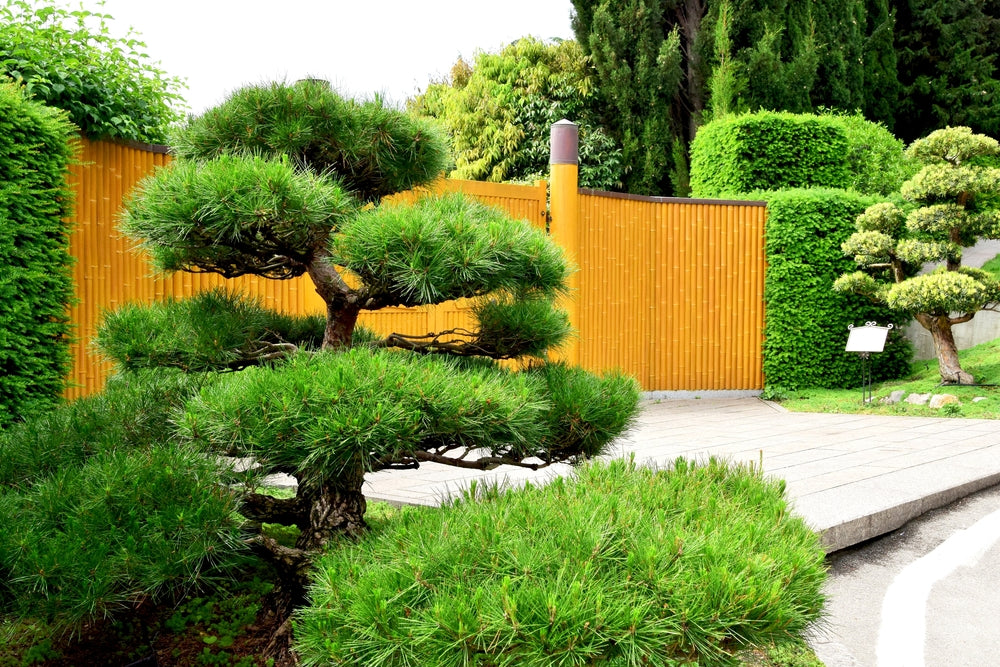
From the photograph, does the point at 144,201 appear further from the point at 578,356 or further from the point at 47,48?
the point at 578,356

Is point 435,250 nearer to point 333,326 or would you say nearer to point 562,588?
point 333,326

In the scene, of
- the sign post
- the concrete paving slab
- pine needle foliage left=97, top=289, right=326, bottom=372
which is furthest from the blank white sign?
pine needle foliage left=97, top=289, right=326, bottom=372

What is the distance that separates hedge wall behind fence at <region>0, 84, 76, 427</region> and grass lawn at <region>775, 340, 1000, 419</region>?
7117 millimetres

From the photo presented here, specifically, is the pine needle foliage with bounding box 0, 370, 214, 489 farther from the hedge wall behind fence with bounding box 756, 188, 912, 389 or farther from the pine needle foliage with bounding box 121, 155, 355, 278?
the hedge wall behind fence with bounding box 756, 188, 912, 389

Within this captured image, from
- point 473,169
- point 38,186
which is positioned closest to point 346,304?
point 38,186

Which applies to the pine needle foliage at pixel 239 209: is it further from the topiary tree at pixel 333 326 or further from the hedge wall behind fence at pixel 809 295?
the hedge wall behind fence at pixel 809 295

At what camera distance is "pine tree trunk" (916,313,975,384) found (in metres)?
9.12

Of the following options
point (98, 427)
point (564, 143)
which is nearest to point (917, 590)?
point (98, 427)

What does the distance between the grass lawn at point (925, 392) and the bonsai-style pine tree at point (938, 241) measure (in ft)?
0.96

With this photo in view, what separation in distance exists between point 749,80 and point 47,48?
1041cm

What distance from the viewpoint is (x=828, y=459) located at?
562 centimetres

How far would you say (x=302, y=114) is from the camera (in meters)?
2.63

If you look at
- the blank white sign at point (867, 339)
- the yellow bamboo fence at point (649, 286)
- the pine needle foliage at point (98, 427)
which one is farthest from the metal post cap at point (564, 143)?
the pine needle foliage at point (98, 427)

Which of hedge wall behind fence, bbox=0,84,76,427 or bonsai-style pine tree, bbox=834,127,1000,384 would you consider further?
bonsai-style pine tree, bbox=834,127,1000,384
